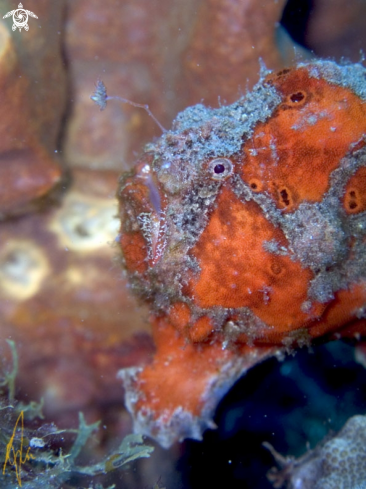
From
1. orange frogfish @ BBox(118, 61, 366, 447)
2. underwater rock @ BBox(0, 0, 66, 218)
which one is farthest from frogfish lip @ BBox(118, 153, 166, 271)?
underwater rock @ BBox(0, 0, 66, 218)

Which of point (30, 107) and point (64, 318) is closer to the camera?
point (30, 107)

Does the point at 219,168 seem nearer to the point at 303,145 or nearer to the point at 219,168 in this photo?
the point at 219,168

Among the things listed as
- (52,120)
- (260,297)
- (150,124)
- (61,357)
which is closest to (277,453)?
(260,297)

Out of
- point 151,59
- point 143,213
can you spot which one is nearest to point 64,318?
point 143,213

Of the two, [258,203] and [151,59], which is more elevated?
[151,59]

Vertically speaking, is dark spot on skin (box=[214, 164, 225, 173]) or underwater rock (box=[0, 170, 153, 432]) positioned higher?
Result: dark spot on skin (box=[214, 164, 225, 173])

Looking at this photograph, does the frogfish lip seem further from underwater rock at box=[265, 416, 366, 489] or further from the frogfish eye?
underwater rock at box=[265, 416, 366, 489]

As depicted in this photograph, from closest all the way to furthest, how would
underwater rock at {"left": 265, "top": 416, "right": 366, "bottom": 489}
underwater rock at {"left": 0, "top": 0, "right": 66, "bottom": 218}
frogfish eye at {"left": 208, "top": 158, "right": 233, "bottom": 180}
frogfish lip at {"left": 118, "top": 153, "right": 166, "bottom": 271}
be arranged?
frogfish eye at {"left": 208, "top": 158, "right": 233, "bottom": 180}, frogfish lip at {"left": 118, "top": 153, "right": 166, "bottom": 271}, underwater rock at {"left": 0, "top": 0, "right": 66, "bottom": 218}, underwater rock at {"left": 265, "top": 416, "right": 366, "bottom": 489}
